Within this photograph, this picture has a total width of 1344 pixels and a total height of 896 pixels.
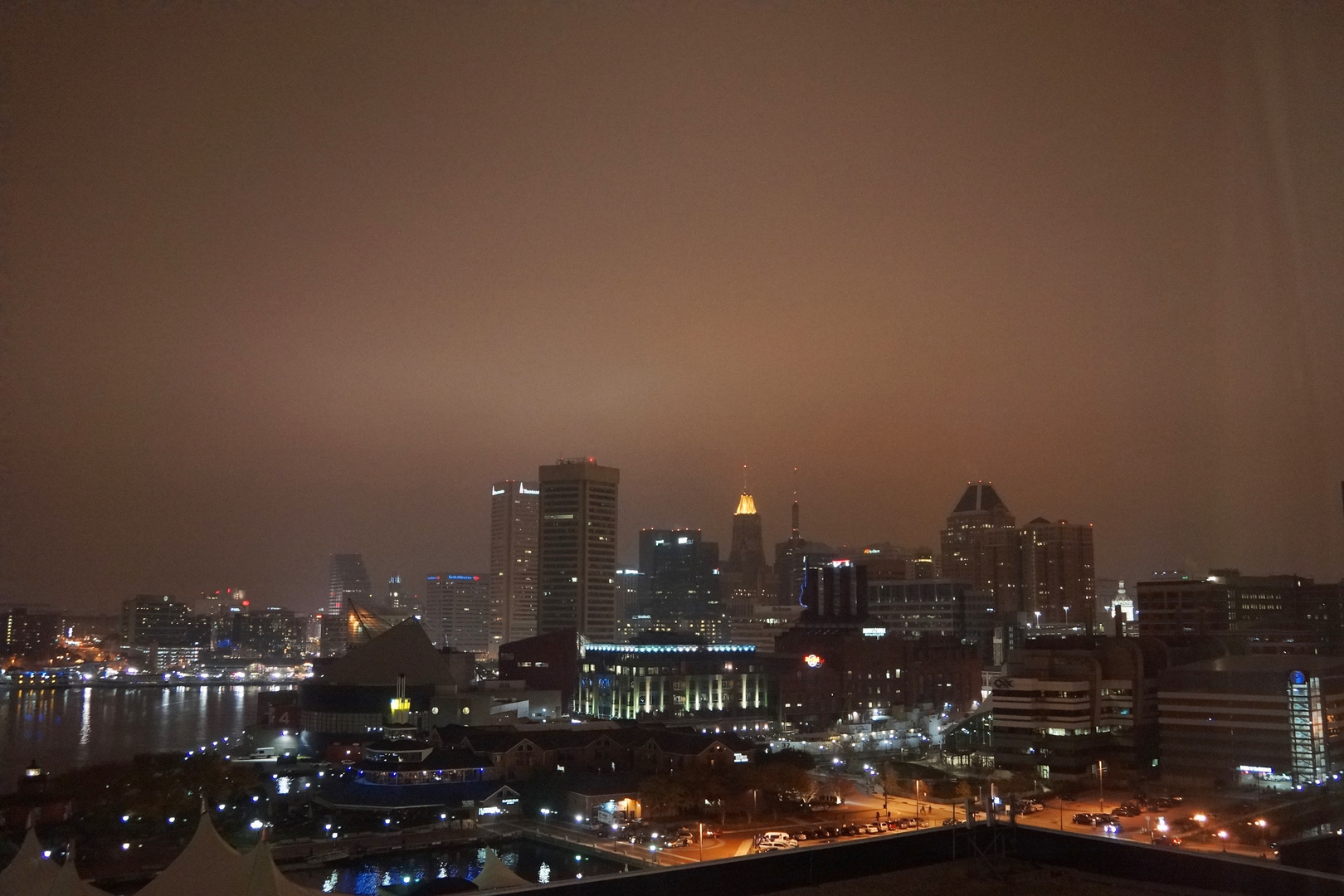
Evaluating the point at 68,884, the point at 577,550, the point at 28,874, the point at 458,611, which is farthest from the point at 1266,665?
the point at 458,611

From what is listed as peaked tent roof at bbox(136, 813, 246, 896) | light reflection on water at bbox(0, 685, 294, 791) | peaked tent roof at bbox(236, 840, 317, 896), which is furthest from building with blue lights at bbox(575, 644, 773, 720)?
peaked tent roof at bbox(236, 840, 317, 896)

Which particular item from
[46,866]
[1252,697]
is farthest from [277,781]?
[1252,697]

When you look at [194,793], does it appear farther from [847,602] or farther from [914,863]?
[847,602]

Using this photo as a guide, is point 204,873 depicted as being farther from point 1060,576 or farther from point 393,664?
point 1060,576

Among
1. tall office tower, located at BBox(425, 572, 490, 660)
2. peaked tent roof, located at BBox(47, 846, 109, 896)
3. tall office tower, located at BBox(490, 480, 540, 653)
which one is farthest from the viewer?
tall office tower, located at BBox(425, 572, 490, 660)

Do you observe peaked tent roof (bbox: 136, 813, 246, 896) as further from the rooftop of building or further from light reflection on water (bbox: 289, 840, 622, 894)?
the rooftop of building

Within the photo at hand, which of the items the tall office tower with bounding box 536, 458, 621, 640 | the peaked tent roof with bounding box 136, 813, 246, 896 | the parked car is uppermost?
the tall office tower with bounding box 536, 458, 621, 640

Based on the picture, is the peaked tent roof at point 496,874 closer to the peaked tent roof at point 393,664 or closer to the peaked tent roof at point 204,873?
the peaked tent roof at point 204,873
